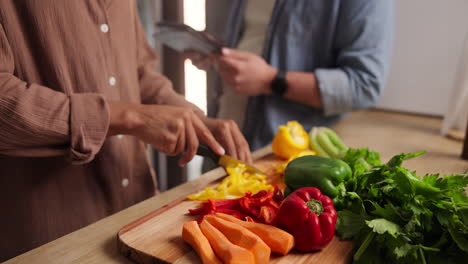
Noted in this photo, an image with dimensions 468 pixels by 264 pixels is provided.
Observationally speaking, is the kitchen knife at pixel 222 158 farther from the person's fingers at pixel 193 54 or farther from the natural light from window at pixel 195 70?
the natural light from window at pixel 195 70

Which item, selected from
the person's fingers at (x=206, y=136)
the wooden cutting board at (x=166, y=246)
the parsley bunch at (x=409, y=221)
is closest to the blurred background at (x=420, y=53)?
the person's fingers at (x=206, y=136)

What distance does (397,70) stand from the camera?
212 cm

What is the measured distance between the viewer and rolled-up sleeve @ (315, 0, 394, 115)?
58.9 inches

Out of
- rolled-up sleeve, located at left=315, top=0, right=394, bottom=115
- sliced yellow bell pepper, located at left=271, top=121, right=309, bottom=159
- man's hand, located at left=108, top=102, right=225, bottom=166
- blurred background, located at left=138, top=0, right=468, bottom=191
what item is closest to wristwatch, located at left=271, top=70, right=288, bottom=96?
rolled-up sleeve, located at left=315, top=0, right=394, bottom=115

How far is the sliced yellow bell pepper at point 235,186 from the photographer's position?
40.9 inches

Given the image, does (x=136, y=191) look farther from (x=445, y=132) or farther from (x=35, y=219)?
(x=445, y=132)

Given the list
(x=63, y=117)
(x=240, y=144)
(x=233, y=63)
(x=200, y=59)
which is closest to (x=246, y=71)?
(x=233, y=63)

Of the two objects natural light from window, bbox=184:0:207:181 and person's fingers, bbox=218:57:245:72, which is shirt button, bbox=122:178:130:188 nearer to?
person's fingers, bbox=218:57:245:72

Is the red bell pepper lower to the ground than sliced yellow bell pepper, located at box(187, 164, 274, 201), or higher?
higher

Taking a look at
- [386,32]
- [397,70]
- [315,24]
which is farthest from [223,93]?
[397,70]

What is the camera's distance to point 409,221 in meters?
0.78

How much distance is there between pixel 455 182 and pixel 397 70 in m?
1.42

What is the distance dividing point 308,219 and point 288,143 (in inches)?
21.5

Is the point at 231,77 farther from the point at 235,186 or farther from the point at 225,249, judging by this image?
the point at 225,249
